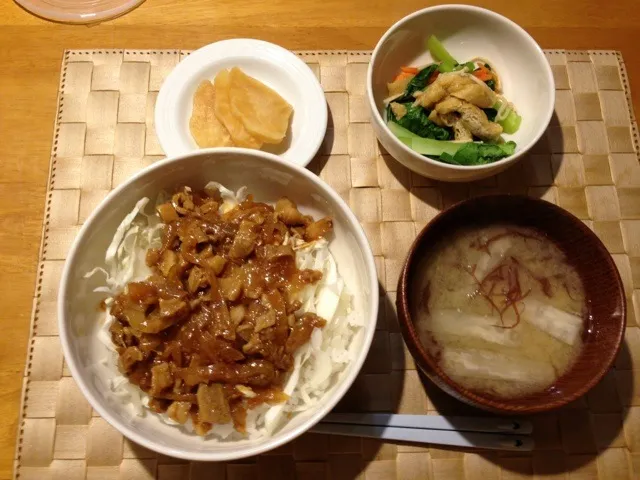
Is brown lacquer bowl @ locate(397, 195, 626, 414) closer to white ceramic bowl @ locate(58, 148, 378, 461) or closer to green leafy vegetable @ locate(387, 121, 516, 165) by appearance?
white ceramic bowl @ locate(58, 148, 378, 461)

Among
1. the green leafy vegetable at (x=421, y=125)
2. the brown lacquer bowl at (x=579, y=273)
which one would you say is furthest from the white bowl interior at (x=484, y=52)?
the brown lacquer bowl at (x=579, y=273)

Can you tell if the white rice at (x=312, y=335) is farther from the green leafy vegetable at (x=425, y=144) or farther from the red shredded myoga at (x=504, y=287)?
the green leafy vegetable at (x=425, y=144)

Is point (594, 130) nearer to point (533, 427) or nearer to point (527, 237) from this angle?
point (527, 237)

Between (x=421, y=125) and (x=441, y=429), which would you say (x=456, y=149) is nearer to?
(x=421, y=125)

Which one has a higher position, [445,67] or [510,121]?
[445,67]

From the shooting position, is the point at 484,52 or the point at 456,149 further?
the point at 484,52

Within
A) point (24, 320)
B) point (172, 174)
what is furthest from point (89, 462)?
point (172, 174)

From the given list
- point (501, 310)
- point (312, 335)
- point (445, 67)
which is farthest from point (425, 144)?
point (312, 335)

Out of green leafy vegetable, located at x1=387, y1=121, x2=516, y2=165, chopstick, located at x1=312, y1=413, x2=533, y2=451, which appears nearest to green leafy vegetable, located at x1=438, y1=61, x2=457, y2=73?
green leafy vegetable, located at x1=387, y1=121, x2=516, y2=165
